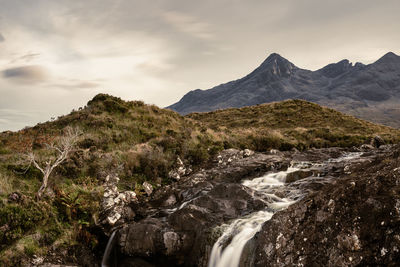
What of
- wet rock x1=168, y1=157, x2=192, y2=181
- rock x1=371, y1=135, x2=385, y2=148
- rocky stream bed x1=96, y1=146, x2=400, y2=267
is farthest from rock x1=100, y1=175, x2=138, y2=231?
rock x1=371, y1=135, x2=385, y2=148

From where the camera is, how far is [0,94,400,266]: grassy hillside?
324 inches

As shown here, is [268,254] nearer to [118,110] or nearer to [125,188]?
[125,188]

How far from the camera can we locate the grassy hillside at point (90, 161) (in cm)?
822

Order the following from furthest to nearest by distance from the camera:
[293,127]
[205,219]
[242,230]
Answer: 1. [293,127]
2. [205,219]
3. [242,230]

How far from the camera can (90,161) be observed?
13.7 meters

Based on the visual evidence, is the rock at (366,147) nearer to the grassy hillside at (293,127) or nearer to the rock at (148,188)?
the grassy hillside at (293,127)

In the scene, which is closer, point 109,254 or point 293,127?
point 109,254

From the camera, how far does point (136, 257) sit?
805 cm

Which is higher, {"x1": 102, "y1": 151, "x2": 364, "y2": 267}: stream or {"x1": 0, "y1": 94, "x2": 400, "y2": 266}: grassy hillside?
{"x1": 0, "y1": 94, "x2": 400, "y2": 266}: grassy hillside

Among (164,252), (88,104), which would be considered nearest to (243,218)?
(164,252)

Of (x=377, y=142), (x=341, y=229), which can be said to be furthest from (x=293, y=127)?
(x=341, y=229)

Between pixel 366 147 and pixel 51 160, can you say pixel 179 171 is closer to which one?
pixel 51 160

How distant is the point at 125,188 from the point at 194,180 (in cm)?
371

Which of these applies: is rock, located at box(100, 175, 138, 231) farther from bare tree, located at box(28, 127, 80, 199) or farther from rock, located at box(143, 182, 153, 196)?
bare tree, located at box(28, 127, 80, 199)
